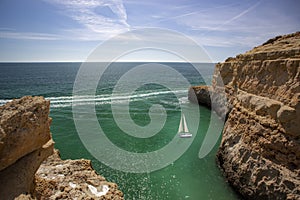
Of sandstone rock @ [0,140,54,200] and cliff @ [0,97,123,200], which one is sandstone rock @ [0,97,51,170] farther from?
sandstone rock @ [0,140,54,200]

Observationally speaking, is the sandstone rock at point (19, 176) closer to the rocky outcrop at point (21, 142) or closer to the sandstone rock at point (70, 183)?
the rocky outcrop at point (21, 142)

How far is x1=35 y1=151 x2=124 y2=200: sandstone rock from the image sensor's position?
6.45m

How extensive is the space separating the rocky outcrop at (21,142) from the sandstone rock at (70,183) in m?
1.04

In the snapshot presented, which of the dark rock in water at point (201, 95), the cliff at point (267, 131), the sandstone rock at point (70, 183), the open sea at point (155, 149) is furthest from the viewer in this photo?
the dark rock in water at point (201, 95)

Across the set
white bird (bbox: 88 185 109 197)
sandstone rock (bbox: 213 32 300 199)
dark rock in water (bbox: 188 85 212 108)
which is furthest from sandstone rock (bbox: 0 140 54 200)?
dark rock in water (bbox: 188 85 212 108)

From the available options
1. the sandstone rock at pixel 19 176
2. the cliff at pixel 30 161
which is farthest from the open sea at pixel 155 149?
the sandstone rock at pixel 19 176

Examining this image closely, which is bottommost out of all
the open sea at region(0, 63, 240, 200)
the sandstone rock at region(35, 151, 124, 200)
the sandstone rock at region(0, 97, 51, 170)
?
the open sea at region(0, 63, 240, 200)

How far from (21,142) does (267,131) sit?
1038 centimetres

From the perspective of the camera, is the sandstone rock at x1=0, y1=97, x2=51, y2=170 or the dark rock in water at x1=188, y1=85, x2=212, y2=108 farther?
the dark rock in water at x1=188, y1=85, x2=212, y2=108

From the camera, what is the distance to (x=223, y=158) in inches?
513

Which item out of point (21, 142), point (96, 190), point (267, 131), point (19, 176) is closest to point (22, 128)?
point (21, 142)

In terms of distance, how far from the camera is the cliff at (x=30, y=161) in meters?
4.99

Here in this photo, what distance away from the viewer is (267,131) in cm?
982

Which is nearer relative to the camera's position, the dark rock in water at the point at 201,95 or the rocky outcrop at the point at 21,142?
the rocky outcrop at the point at 21,142
